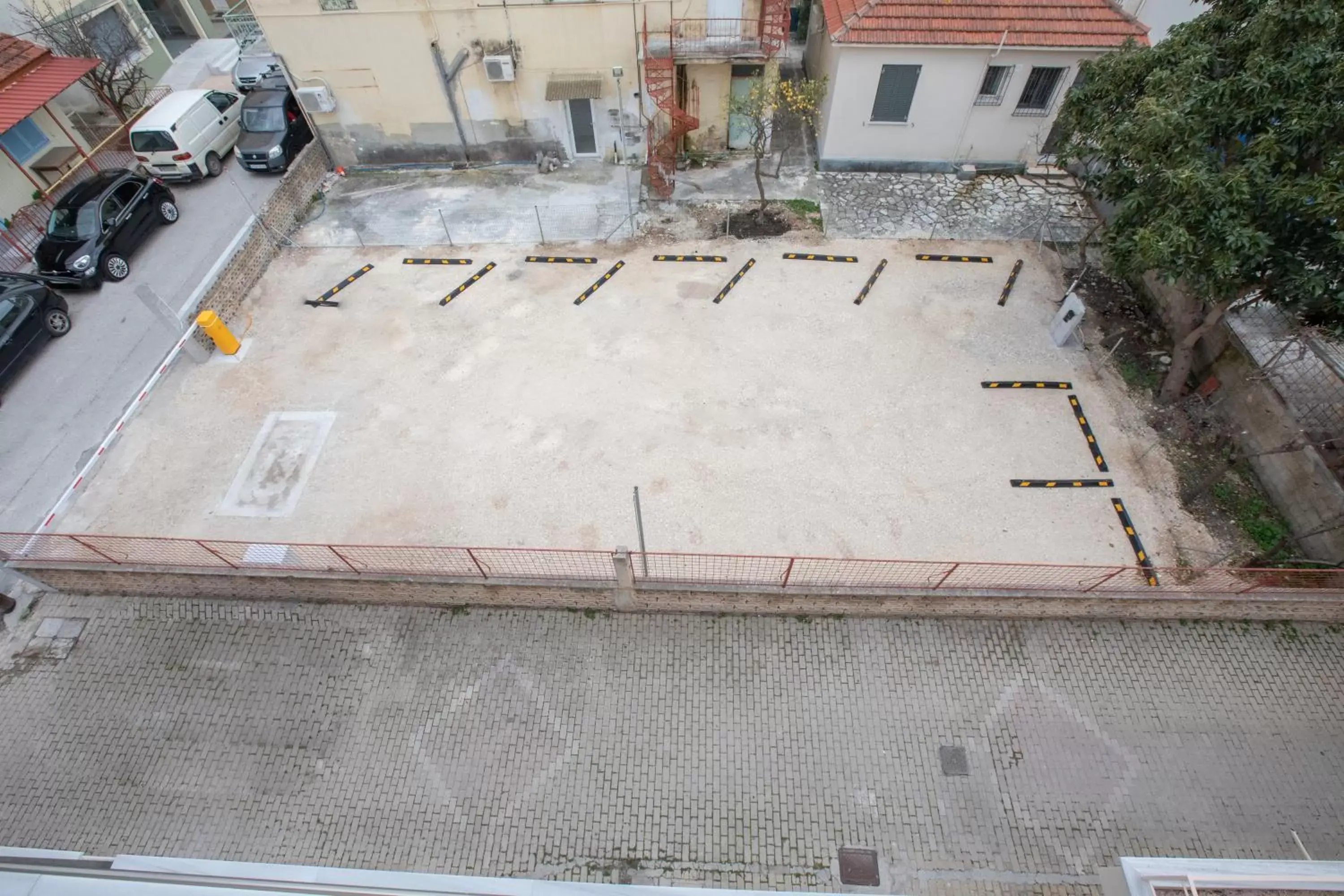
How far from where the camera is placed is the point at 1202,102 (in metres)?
9.30

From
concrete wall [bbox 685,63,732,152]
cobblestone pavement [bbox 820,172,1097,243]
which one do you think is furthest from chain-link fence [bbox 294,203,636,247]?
cobblestone pavement [bbox 820,172,1097,243]

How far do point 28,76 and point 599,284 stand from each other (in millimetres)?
16496

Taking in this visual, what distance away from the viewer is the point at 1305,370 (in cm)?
1062

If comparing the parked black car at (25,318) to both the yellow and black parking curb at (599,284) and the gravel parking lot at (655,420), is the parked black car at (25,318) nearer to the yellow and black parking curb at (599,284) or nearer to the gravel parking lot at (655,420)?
the gravel parking lot at (655,420)

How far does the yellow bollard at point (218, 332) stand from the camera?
12719 mm

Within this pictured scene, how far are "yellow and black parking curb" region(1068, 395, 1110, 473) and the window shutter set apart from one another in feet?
28.6

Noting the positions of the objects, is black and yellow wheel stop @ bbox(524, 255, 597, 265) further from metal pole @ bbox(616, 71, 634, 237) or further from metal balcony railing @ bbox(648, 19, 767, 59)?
metal balcony railing @ bbox(648, 19, 767, 59)


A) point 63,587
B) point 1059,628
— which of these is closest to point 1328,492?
point 1059,628

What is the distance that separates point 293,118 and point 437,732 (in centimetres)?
1775

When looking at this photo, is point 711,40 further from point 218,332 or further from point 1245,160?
point 218,332

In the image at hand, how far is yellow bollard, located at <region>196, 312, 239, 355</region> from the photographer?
12719 mm

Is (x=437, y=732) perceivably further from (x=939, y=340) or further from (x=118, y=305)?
(x=118, y=305)

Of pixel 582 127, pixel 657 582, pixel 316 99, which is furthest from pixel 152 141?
pixel 657 582

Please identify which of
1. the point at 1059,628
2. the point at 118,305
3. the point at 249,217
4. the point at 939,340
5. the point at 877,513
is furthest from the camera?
the point at 249,217
